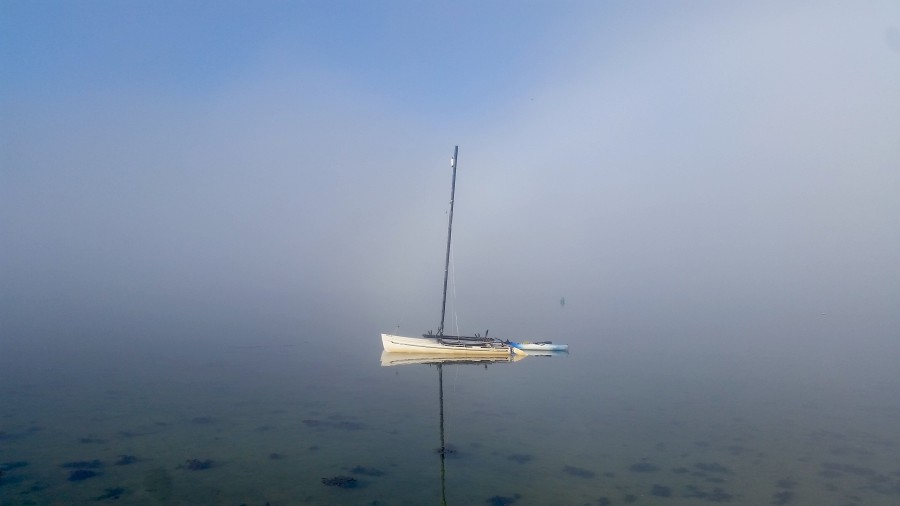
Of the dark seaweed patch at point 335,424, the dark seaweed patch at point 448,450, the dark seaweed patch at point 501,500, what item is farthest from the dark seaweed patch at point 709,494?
the dark seaweed patch at point 335,424

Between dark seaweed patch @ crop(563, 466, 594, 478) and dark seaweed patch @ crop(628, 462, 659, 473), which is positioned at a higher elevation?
dark seaweed patch @ crop(628, 462, 659, 473)

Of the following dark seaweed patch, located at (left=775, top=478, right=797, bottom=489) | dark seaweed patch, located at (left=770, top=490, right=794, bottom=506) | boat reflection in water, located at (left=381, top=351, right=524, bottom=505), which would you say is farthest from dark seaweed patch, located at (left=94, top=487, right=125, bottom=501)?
boat reflection in water, located at (left=381, top=351, right=524, bottom=505)

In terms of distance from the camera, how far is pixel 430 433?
1259 inches

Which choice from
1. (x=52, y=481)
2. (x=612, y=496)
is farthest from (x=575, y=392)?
(x=52, y=481)

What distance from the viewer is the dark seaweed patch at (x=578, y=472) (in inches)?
1024

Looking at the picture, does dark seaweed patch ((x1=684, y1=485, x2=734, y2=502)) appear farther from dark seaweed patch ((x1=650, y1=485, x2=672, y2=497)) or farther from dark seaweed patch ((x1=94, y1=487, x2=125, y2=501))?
dark seaweed patch ((x1=94, y1=487, x2=125, y2=501))

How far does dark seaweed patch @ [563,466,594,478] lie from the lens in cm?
2602

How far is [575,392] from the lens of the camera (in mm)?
43375

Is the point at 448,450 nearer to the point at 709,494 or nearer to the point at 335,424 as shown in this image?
the point at 335,424

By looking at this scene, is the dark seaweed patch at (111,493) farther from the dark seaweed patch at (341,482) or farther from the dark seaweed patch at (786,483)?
the dark seaweed patch at (786,483)

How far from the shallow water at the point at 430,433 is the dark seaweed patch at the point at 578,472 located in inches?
5.4

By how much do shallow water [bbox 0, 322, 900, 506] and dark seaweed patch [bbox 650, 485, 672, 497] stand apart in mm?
121

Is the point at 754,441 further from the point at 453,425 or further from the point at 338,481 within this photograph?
the point at 338,481

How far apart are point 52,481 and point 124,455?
11.3 feet
